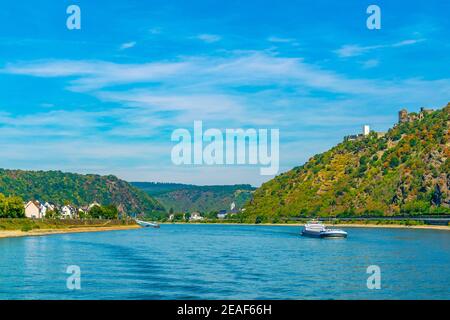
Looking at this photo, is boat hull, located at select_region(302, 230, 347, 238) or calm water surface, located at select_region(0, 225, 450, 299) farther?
boat hull, located at select_region(302, 230, 347, 238)

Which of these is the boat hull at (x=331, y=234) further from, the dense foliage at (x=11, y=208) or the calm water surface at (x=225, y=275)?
Result: the dense foliage at (x=11, y=208)

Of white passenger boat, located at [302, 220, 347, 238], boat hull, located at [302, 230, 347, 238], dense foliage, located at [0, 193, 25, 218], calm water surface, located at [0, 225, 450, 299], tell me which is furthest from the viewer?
dense foliage, located at [0, 193, 25, 218]

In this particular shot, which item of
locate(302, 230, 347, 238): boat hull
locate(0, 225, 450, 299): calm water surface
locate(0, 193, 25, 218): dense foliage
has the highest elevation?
locate(0, 193, 25, 218): dense foliage

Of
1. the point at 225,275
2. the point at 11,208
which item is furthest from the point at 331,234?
the point at 225,275

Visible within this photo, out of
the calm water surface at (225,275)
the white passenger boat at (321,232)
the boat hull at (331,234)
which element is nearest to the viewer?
the calm water surface at (225,275)

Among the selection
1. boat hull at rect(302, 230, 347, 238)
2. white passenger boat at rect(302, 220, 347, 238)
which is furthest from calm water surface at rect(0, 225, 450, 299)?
white passenger boat at rect(302, 220, 347, 238)

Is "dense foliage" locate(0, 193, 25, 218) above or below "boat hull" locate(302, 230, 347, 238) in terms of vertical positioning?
above

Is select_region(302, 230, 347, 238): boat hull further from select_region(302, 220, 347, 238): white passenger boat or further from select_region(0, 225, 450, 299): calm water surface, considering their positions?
select_region(0, 225, 450, 299): calm water surface

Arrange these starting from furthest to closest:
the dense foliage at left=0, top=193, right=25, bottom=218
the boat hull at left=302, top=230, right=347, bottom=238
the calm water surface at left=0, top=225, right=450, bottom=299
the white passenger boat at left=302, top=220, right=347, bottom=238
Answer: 1. the dense foliage at left=0, top=193, right=25, bottom=218
2. the white passenger boat at left=302, top=220, right=347, bottom=238
3. the boat hull at left=302, top=230, right=347, bottom=238
4. the calm water surface at left=0, top=225, right=450, bottom=299

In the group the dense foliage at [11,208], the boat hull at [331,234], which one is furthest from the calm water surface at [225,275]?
the dense foliage at [11,208]
